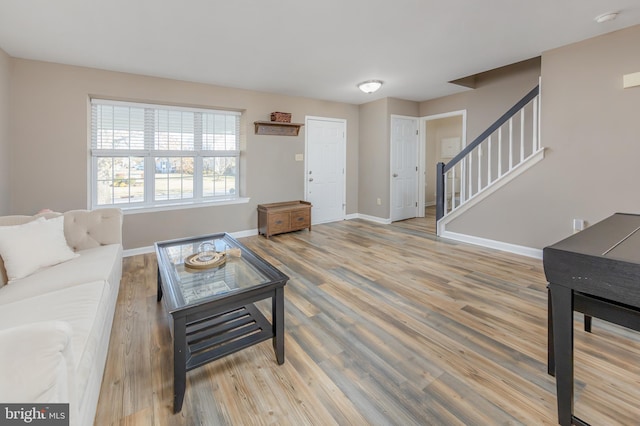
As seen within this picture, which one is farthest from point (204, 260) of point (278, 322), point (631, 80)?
point (631, 80)

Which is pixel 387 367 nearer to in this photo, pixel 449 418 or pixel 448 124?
pixel 449 418

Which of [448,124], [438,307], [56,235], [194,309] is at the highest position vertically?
[448,124]

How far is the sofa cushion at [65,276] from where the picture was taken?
5.68ft

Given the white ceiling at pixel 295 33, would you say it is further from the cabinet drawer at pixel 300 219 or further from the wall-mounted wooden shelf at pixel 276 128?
the cabinet drawer at pixel 300 219

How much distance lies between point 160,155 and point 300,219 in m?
2.34

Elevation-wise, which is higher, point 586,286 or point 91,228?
point 91,228

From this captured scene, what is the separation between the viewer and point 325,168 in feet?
19.4

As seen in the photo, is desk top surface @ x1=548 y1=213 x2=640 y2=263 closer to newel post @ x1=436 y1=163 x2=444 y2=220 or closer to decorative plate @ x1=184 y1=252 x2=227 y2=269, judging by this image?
decorative plate @ x1=184 y1=252 x2=227 y2=269

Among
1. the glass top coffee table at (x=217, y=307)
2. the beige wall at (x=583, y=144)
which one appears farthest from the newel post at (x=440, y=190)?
the glass top coffee table at (x=217, y=307)

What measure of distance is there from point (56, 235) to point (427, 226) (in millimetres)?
5222

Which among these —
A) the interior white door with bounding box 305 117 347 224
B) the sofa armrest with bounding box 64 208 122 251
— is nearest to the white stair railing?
the interior white door with bounding box 305 117 347 224

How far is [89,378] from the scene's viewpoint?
1.21 m

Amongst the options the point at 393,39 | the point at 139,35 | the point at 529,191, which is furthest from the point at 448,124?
the point at 139,35

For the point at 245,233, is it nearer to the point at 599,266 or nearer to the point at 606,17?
the point at 599,266
